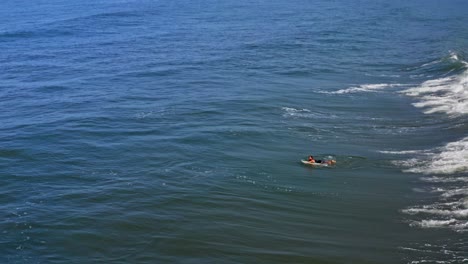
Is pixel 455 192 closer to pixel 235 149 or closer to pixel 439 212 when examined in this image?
pixel 439 212

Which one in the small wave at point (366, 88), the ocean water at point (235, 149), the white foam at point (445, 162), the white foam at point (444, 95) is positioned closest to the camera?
the ocean water at point (235, 149)

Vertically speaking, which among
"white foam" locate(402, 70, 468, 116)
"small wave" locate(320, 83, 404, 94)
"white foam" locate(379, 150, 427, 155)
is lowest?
"small wave" locate(320, 83, 404, 94)

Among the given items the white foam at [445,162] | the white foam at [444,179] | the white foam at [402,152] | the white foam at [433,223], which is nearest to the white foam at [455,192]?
the white foam at [444,179]

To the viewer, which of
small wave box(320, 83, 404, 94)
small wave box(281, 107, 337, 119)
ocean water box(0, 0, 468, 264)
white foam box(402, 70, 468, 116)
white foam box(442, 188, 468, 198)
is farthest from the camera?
small wave box(320, 83, 404, 94)

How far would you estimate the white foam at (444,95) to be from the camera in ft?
169

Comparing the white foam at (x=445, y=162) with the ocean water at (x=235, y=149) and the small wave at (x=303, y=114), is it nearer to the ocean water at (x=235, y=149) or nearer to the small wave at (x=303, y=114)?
the ocean water at (x=235, y=149)

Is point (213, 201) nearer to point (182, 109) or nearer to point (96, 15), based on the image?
point (182, 109)

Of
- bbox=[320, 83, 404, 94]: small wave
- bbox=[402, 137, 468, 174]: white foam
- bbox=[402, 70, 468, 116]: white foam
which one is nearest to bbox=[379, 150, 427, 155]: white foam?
bbox=[402, 137, 468, 174]: white foam

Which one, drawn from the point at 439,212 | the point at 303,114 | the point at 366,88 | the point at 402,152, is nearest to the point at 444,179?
the point at 439,212

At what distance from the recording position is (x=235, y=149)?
43.2 meters

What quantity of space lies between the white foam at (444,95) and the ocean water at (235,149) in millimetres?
244

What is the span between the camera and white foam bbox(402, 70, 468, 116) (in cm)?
→ 5142

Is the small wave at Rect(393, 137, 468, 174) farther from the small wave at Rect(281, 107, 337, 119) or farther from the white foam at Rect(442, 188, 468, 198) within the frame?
the small wave at Rect(281, 107, 337, 119)

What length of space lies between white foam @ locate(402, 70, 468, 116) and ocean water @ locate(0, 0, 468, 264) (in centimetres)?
24
